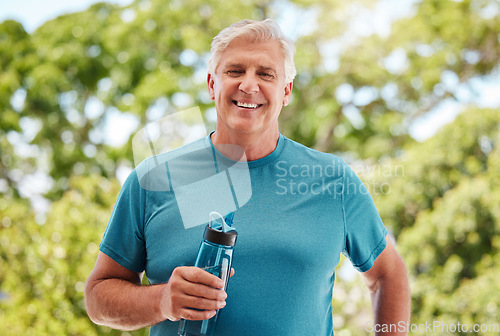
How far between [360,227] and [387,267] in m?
0.13

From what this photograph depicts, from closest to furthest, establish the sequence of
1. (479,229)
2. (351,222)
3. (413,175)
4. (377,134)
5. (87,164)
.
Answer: (351,222) → (479,229) → (413,175) → (377,134) → (87,164)

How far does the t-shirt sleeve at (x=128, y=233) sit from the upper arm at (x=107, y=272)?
Result: 0.01 m

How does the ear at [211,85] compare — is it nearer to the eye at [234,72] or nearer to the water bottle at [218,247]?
the eye at [234,72]

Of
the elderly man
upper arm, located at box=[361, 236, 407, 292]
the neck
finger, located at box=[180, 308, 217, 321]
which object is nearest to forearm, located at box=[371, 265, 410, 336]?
upper arm, located at box=[361, 236, 407, 292]

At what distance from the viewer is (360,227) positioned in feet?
3.18

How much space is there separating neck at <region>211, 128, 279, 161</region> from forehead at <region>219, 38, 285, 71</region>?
4.9 inches

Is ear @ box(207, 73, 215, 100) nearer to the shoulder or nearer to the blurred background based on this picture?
the shoulder

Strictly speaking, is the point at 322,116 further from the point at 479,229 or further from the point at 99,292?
the point at 99,292

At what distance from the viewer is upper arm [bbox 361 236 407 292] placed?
1025 mm

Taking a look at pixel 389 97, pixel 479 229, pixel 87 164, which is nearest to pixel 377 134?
pixel 389 97

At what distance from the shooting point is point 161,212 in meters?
0.88

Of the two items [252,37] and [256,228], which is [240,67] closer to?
[252,37]

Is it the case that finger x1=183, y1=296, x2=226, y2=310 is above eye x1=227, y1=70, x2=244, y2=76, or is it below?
below

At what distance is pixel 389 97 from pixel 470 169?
5.54 feet
